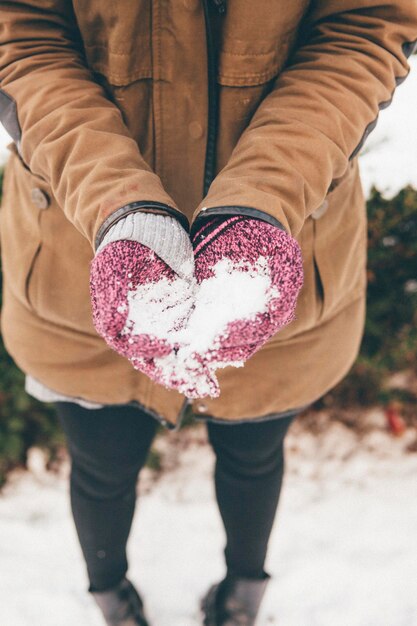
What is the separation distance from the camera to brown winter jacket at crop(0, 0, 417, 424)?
3.11ft

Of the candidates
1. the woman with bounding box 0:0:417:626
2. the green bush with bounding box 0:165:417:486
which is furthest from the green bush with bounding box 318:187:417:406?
the woman with bounding box 0:0:417:626

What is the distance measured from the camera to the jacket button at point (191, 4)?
3.21ft

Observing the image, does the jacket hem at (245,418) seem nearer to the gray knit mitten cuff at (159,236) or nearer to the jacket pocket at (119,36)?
the gray knit mitten cuff at (159,236)

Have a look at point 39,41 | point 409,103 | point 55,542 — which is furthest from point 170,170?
point 409,103

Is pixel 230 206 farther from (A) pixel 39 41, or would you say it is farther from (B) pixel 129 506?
(B) pixel 129 506

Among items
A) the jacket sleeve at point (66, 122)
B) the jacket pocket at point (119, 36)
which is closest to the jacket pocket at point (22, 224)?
the jacket sleeve at point (66, 122)

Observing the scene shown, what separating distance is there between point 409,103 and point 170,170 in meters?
1.74

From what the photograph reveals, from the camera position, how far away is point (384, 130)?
2.18 metres

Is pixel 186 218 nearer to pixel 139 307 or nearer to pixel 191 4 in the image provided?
pixel 139 307

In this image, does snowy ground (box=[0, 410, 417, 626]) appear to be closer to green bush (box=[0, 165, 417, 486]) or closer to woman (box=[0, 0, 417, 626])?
green bush (box=[0, 165, 417, 486])

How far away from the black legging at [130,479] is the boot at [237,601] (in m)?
0.04

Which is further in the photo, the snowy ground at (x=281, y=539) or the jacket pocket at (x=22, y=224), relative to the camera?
the snowy ground at (x=281, y=539)

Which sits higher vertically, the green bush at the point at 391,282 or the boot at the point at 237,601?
the green bush at the point at 391,282

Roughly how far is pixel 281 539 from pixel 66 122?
1627 mm
